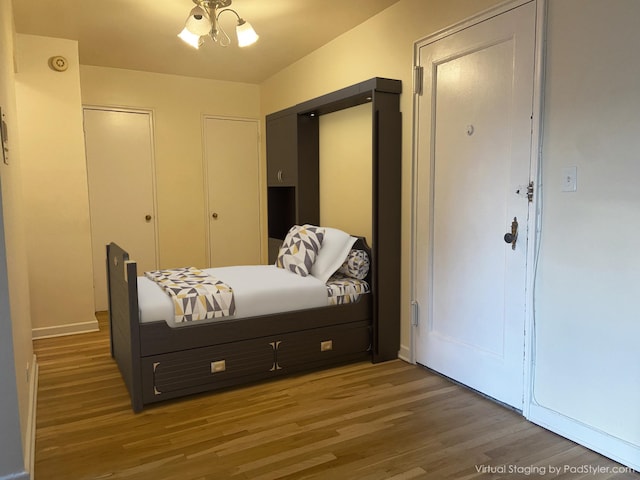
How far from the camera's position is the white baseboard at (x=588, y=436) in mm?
1966

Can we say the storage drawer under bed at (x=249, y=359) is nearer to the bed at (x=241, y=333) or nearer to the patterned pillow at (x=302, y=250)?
the bed at (x=241, y=333)

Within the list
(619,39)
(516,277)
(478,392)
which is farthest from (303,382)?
(619,39)

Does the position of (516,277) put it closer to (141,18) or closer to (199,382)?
(199,382)

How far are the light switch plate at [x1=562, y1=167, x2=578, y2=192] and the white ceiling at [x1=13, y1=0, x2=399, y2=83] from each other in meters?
1.68

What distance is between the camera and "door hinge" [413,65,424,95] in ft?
9.64

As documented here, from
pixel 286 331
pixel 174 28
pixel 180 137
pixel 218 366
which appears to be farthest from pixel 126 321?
pixel 180 137

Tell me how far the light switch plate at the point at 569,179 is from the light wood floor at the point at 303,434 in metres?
1.16

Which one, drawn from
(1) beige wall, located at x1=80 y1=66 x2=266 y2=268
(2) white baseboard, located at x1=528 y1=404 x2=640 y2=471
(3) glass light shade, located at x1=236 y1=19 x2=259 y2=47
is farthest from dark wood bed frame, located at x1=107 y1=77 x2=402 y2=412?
(1) beige wall, located at x1=80 y1=66 x2=266 y2=268

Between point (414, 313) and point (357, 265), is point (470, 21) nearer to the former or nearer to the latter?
point (357, 265)

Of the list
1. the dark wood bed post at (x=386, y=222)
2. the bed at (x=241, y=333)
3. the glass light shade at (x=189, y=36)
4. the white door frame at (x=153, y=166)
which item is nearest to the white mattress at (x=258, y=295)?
the bed at (x=241, y=333)

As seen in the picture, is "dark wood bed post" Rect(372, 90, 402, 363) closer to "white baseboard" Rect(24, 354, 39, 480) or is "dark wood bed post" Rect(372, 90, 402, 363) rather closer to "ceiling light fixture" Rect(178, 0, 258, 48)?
"ceiling light fixture" Rect(178, 0, 258, 48)

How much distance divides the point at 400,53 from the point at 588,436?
2418 mm

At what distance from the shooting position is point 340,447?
7.05 feet

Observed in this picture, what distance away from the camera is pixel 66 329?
3939 millimetres
